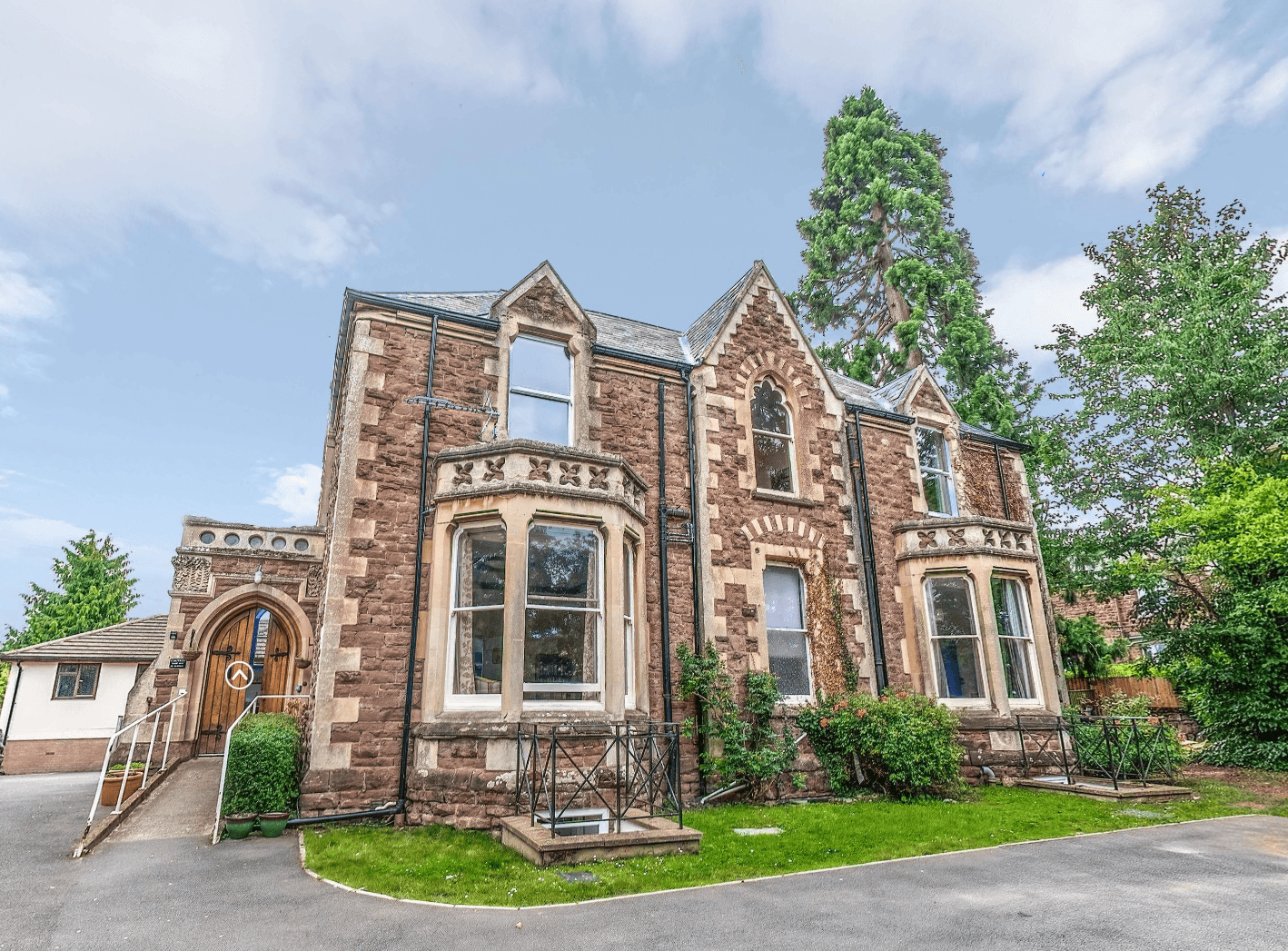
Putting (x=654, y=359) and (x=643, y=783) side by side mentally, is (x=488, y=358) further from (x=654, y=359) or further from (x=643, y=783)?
(x=643, y=783)

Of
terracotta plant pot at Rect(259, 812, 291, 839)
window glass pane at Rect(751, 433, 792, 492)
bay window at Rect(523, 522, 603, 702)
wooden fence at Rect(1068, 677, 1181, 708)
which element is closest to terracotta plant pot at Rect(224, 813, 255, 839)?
terracotta plant pot at Rect(259, 812, 291, 839)

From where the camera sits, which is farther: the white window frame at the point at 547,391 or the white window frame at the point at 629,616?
the white window frame at the point at 547,391

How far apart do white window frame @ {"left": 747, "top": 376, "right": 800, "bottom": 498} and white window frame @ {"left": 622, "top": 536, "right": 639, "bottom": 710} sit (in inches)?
139

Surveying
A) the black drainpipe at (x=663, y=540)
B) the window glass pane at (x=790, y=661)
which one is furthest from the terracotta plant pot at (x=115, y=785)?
the window glass pane at (x=790, y=661)

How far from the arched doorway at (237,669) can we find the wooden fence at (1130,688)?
21.1 m

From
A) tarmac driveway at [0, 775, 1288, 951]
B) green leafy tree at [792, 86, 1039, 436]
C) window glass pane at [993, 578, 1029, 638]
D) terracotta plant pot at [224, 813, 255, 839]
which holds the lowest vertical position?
tarmac driveway at [0, 775, 1288, 951]

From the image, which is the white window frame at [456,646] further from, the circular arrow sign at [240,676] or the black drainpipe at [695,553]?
the black drainpipe at [695,553]

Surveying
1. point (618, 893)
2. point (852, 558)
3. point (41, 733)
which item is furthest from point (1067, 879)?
point (41, 733)

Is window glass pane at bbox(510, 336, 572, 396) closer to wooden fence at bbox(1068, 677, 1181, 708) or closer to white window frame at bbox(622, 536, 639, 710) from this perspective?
white window frame at bbox(622, 536, 639, 710)

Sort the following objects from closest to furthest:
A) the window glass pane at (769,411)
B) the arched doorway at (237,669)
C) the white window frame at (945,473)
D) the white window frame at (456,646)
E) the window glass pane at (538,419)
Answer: the white window frame at (456,646) < the window glass pane at (538,419) < the window glass pane at (769,411) < the arched doorway at (237,669) < the white window frame at (945,473)

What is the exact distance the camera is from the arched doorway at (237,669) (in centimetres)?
1631

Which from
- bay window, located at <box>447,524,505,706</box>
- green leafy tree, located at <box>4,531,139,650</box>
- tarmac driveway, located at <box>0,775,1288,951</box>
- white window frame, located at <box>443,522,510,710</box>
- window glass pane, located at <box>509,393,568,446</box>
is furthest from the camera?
green leafy tree, located at <box>4,531,139,650</box>

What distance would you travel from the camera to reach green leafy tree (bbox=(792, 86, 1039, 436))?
79.8ft

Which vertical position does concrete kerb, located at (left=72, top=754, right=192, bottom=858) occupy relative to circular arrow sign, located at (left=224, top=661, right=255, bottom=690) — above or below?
below
